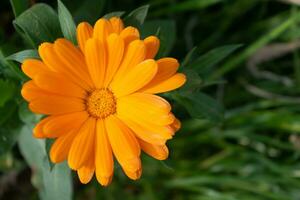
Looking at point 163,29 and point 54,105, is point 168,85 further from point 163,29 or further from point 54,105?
point 163,29

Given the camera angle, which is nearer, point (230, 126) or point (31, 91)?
point (31, 91)

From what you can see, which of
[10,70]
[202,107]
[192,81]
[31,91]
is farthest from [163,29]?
[31,91]

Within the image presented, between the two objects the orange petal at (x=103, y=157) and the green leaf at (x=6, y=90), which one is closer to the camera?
the orange petal at (x=103, y=157)

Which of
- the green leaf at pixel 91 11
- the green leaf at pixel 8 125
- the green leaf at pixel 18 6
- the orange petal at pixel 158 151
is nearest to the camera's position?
the orange petal at pixel 158 151

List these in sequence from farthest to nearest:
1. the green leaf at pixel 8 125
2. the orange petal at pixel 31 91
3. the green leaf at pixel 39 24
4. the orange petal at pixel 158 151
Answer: the green leaf at pixel 8 125 < the green leaf at pixel 39 24 < the orange petal at pixel 158 151 < the orange petal at pixel 31 91

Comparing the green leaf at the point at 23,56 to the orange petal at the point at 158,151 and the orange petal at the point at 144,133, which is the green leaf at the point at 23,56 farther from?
the orange petal at the point at 158,151

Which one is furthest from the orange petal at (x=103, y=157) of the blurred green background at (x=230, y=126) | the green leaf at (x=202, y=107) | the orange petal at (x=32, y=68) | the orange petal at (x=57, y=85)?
the blurred green background at (x=230, y=126)
